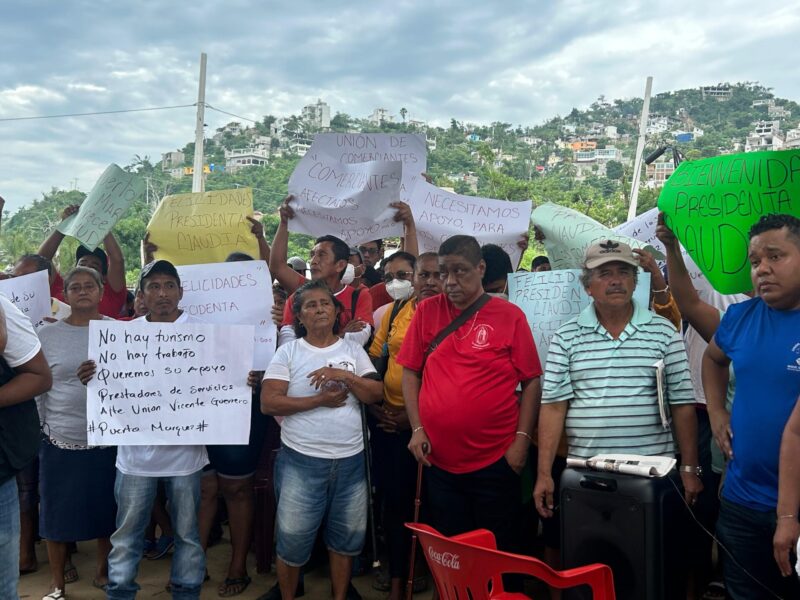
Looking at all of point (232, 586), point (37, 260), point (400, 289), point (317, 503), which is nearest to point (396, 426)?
point (317, 503)

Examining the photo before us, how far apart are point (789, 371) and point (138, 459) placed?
3.24 m

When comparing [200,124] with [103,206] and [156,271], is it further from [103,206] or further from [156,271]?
[156,271]

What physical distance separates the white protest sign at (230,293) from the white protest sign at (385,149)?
1537mm

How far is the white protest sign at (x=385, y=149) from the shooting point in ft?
18.5

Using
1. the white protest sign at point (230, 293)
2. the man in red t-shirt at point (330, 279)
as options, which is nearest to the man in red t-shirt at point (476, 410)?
the man in red t-shirt at point (330, 279)

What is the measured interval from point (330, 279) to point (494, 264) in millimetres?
1192

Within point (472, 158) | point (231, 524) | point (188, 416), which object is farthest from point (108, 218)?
point (472, 158)

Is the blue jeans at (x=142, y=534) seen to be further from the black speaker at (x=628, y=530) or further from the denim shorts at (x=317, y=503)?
the black speaker at (x=628, y=530)

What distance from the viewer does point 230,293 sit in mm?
4555

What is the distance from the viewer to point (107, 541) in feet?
14.5

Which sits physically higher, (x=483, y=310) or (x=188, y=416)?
(x=483, y=310)

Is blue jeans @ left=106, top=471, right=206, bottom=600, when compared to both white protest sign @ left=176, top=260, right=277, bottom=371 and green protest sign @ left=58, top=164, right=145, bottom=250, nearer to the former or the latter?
white protest sign @ left=176, top=260, right=277, bottom=371

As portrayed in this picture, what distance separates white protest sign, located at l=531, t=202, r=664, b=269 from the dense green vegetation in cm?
345

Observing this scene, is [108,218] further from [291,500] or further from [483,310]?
[483,310]
